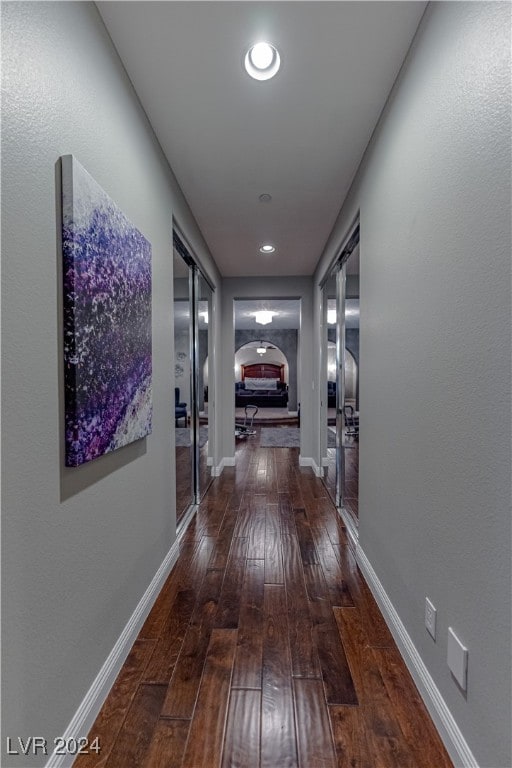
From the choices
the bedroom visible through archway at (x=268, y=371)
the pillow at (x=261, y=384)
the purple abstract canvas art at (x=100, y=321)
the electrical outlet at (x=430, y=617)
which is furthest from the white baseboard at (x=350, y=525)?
the pillow at (x=261, y=384)

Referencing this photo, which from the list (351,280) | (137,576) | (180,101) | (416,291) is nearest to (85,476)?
(137,576)

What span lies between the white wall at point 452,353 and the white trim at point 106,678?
1.21 metres

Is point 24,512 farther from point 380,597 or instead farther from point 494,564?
point 380,597

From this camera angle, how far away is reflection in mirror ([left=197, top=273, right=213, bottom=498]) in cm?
384

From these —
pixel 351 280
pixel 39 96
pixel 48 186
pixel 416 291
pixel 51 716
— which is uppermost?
pixel 351 280

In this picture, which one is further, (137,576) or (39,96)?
(137,576)

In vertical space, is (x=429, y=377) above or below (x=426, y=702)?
above

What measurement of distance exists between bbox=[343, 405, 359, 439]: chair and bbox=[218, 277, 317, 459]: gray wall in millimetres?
507

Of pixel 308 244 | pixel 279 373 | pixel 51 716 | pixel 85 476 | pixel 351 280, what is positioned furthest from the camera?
pixel 279 373

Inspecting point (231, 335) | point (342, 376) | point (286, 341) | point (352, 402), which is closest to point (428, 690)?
point (342, 376)

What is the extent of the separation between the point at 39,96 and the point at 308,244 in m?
3.14

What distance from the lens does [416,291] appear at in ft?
4.96

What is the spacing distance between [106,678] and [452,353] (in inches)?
68.2

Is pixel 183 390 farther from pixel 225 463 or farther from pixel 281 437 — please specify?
pixel 281 437
